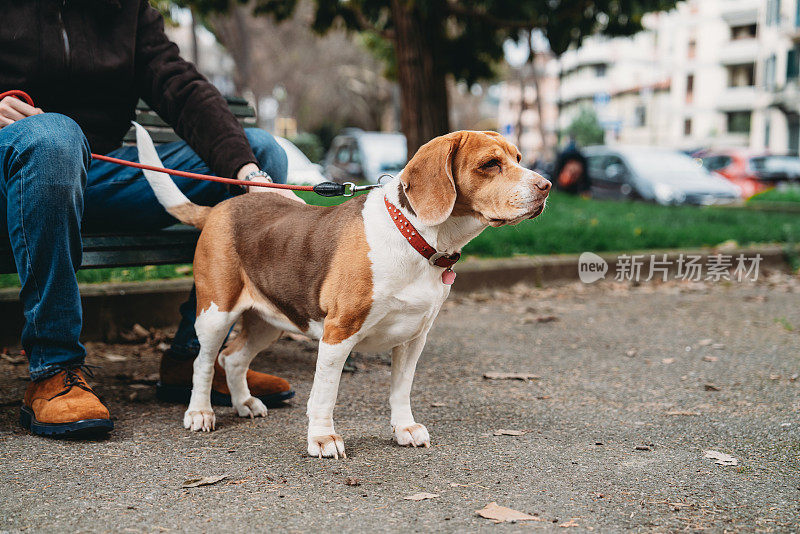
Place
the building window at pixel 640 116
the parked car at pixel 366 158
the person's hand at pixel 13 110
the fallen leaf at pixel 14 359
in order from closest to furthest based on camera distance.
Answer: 1. the person's hand at pixel 13 110
2. the fallen leaf at pixel 14 359
3. the parked car at pixel 366 158
4. the building window at pixel 640 116

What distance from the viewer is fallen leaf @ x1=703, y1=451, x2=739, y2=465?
2.76 m

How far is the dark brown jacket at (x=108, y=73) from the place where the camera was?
3172 millimetres

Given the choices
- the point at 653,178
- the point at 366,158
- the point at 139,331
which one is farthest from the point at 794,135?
the point at 139,331

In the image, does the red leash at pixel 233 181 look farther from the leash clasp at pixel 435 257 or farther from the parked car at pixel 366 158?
the parked car at pixel 366 158

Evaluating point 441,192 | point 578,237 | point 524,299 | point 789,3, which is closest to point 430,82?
point 578,237

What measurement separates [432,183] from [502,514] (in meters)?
1.04

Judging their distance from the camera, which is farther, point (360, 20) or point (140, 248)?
point (360, 20)

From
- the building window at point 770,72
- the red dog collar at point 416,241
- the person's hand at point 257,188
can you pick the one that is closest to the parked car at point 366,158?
the person's hand at point 257,188

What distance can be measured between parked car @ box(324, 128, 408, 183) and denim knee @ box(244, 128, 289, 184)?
41.6 ft

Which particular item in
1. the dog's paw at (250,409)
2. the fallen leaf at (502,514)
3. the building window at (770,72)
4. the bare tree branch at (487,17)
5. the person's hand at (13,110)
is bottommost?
the dog's paw at (250,409)

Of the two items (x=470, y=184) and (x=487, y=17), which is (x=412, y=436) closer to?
(x=470, y=184)

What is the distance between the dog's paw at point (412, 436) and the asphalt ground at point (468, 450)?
0.04 m

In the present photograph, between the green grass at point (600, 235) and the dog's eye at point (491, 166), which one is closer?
the dog's eye at point (491, 166)

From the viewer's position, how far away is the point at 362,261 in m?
2.67
